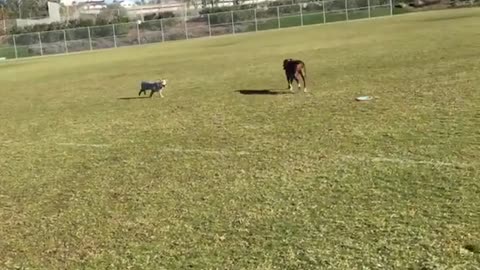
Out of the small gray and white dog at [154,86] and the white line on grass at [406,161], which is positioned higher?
the small gray and white dog at [154,86]

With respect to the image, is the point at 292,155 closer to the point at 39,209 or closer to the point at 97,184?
the point at 97,184

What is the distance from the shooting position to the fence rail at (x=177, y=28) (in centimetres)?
5281

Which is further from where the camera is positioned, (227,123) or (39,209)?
(227,123)

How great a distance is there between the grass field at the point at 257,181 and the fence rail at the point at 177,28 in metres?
41.5

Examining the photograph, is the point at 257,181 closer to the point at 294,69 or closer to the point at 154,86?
the point at 294,69

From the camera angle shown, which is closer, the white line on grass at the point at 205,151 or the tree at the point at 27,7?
the white line on grass at the point at 205,151

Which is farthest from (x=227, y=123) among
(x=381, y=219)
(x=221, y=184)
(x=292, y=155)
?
(x=381, y=219)

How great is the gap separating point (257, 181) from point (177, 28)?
53.0m

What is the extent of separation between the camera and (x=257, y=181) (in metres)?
6.36

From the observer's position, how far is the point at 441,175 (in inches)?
231

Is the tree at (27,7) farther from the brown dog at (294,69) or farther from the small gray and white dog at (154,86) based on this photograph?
the brown dog at (294,69)

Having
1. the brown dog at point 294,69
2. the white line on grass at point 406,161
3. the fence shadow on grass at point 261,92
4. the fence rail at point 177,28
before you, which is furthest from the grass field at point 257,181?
the fence rail at point 177,28

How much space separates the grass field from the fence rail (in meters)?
41.5

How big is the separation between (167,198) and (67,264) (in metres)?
1.60
